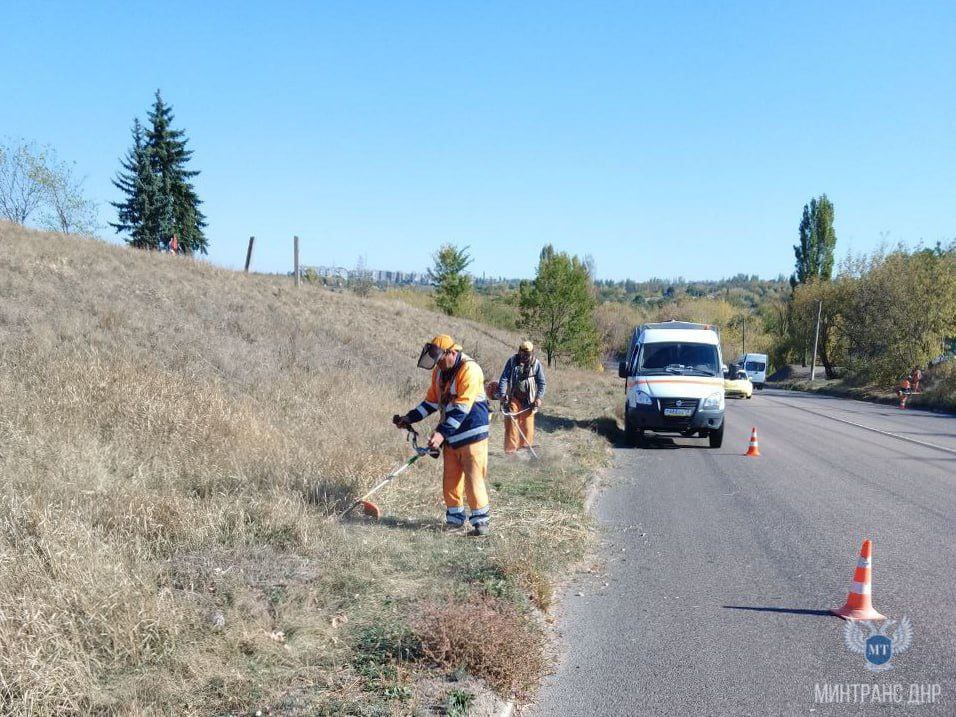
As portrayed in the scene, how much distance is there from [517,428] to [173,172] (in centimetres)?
4014

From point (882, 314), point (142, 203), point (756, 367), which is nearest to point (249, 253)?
point (142, 203)

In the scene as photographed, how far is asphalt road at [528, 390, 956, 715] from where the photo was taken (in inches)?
153

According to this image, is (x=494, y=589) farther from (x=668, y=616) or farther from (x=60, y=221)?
(x=60, y=221)

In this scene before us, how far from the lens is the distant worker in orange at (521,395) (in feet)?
37.3

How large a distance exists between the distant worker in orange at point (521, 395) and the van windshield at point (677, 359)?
3.31m

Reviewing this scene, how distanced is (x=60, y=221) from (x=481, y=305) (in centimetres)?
3338

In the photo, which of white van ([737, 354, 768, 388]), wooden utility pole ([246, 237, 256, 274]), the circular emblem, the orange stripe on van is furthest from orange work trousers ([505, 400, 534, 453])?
white van ([737, 354, 768, 388])

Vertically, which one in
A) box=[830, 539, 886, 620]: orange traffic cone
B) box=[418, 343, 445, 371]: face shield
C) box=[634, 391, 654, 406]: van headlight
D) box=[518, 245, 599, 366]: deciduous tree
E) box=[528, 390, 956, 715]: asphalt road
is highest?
box=[518, 245, 599, 366]: deciduous tree

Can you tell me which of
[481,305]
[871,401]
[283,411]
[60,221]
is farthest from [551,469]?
[481,305]

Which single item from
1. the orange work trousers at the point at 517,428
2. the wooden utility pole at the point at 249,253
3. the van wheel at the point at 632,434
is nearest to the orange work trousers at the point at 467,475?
the orange work trousers at the point at 517,428

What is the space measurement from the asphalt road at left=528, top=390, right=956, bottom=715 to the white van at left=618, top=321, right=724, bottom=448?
6.41ft

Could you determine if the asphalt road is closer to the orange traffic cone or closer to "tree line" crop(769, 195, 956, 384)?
the orange traffic cone

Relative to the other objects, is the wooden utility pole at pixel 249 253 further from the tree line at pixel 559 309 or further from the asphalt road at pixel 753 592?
the asphalt road at pixel 753 592

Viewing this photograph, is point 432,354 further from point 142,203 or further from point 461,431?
point 142,203
